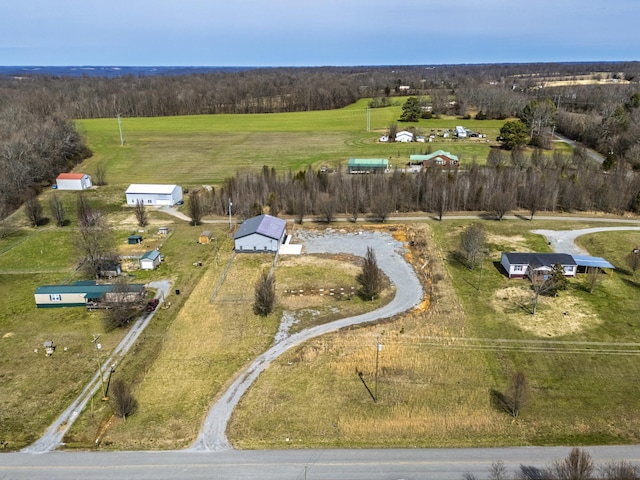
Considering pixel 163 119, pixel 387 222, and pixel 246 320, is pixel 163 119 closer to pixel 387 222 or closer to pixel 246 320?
pixel 387 222

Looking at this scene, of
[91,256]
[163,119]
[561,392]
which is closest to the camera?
[561,392]

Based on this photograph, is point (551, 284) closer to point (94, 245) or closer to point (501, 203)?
point (501, 203)

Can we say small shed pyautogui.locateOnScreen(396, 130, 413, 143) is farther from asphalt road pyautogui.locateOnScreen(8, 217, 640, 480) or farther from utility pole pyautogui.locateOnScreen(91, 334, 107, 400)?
asphalt road pyautogui.locateOnScreen(8, 217, 640, 480)

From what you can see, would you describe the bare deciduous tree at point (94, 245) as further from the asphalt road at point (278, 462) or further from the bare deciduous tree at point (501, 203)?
the bare deciduous tree at point (501, 203)

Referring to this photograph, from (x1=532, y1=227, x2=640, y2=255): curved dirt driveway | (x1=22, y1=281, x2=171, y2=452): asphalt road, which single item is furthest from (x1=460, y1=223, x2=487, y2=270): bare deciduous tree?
(x1=22, y1=281, x2=171, y2=452): asphalt road

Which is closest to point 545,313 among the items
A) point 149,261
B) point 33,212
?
point 149,261

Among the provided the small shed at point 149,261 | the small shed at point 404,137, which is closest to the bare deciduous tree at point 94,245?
the small shed at point 149,261

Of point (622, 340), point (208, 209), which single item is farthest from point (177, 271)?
point (622, 340)
